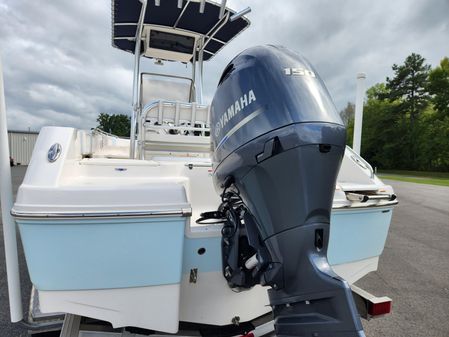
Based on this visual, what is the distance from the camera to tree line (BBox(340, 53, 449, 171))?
28062mm

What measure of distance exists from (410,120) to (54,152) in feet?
120

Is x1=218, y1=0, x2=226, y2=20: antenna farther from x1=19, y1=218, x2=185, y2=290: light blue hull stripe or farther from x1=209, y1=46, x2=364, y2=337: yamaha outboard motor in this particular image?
x1=19, y1=218, x2=185, y2=290: light blue hull stripe

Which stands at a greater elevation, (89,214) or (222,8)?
(222,8)

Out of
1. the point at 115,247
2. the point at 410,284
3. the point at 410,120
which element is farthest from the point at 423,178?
the point at 115,247

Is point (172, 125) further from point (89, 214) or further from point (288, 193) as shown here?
point (288, 193)

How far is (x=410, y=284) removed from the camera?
2.94m

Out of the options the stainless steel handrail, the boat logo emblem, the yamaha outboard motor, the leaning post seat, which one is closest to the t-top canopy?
the leaning post seat

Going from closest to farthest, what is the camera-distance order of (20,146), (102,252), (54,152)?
(102,252), (54,152), (20,146)

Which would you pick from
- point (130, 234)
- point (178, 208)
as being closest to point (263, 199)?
point (178, 208)

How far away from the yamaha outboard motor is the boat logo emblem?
2.36 ft

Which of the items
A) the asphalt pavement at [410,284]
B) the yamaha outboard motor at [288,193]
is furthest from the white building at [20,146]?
the yamaha outboard motor at [288,193]

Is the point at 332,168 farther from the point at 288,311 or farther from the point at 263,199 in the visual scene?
the point at 288,311

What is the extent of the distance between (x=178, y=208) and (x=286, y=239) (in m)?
0.41

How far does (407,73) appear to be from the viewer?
32.2 m
